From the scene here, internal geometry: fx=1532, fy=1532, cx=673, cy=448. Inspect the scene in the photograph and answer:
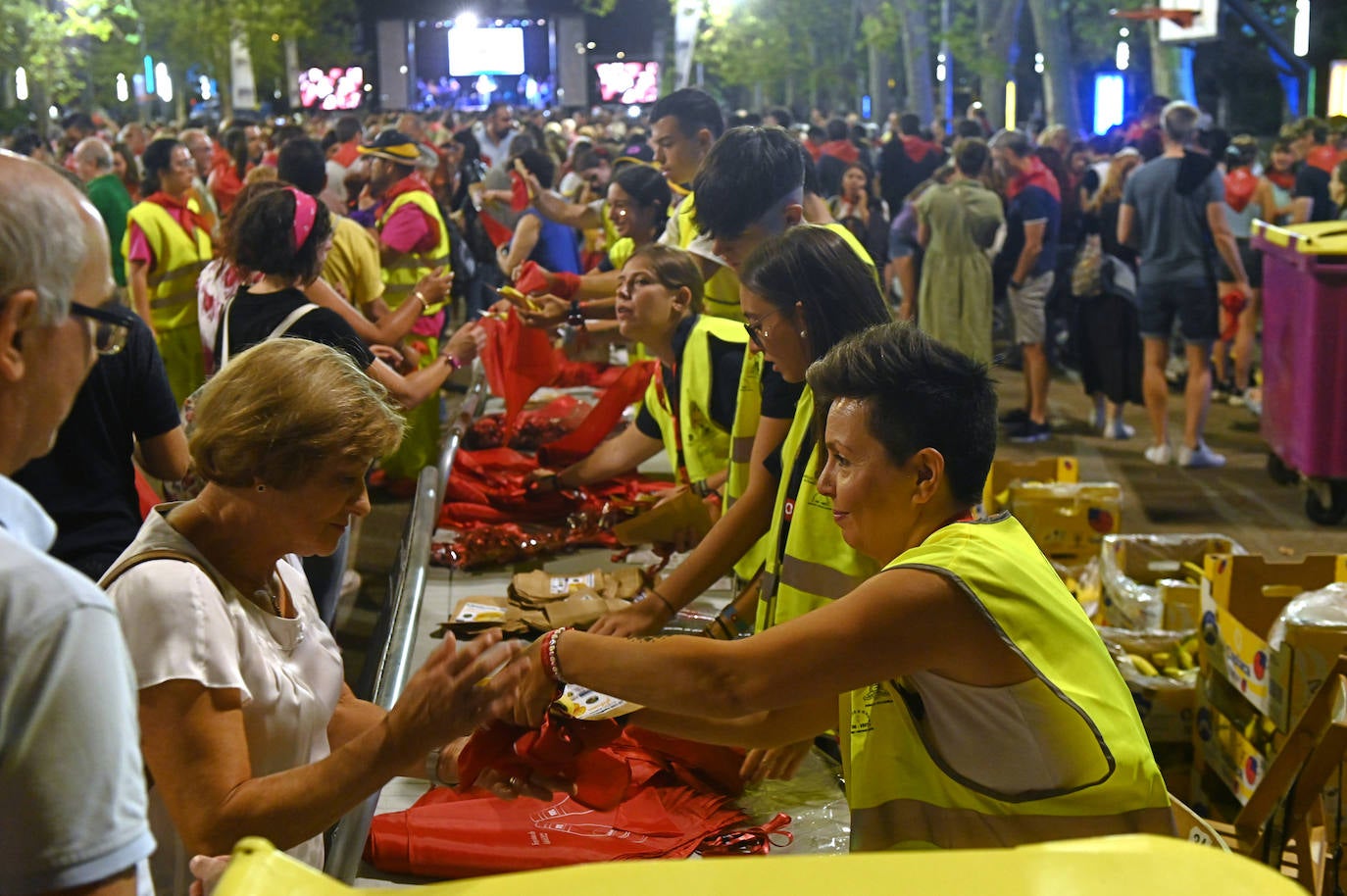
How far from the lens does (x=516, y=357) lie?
7.36 meters

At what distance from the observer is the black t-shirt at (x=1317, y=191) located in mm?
12000

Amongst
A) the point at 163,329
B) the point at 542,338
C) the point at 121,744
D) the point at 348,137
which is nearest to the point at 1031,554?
the point at 121,744

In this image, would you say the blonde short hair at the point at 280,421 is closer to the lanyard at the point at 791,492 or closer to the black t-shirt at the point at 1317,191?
the lanyard at the point at 791,492

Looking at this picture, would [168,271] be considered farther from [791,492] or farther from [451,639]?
[451,639]

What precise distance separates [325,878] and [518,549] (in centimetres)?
493

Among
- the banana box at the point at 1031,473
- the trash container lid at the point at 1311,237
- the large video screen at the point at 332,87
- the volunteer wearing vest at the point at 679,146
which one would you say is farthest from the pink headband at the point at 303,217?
the large video screen at the point at 332,87

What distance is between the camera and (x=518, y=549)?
20.7 feet

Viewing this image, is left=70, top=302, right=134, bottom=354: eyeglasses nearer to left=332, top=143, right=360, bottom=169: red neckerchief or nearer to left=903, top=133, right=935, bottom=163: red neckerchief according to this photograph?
left=332, top=143, right=360, bottom=169: red neckerchief

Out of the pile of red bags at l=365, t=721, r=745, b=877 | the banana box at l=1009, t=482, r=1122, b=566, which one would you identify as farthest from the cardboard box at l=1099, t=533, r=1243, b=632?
the pile of red bags at l=365, t=721, r=745, b=877

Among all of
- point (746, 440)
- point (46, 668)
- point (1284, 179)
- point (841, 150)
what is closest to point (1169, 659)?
point (746, 440)

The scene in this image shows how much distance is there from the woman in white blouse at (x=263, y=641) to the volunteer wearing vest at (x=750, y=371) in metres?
1.29

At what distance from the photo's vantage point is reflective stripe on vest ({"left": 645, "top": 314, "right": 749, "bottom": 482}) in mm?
4840

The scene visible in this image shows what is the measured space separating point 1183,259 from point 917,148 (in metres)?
5.52

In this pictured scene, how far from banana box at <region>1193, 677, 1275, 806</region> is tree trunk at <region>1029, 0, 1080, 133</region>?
58.9 ft
